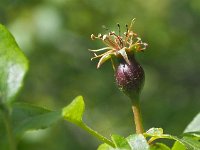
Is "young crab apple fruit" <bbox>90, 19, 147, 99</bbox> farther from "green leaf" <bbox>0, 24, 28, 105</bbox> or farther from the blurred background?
the blurred background

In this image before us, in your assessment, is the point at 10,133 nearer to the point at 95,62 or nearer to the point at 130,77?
the point at 130,77

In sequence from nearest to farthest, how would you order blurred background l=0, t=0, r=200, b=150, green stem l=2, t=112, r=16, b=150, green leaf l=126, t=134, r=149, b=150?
green stem l=2, t=112, r=16, b=150 → green leaf l=126, t=134, r=149, b=150 → blurred background l=0, t=0, r=200, b=150

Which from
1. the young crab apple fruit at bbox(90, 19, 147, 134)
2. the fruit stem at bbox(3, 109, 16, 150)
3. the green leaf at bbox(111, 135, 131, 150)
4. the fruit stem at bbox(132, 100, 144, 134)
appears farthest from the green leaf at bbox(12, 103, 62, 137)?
the young crab apple fruit at bbox(90, 19, 147, 134)

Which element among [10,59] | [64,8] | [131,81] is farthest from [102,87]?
[10,59]

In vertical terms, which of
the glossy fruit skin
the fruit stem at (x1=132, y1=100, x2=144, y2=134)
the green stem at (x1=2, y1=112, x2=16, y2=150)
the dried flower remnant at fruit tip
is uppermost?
the dried flower remnant at fruit tip

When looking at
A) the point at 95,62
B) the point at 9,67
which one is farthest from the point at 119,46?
the point at 95,62

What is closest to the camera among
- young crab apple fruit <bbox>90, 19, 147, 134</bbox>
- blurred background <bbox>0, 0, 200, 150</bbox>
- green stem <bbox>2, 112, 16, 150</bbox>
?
green stem <bbox>2, 112, 16, 150</bbox>

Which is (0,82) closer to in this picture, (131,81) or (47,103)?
(131,81)
